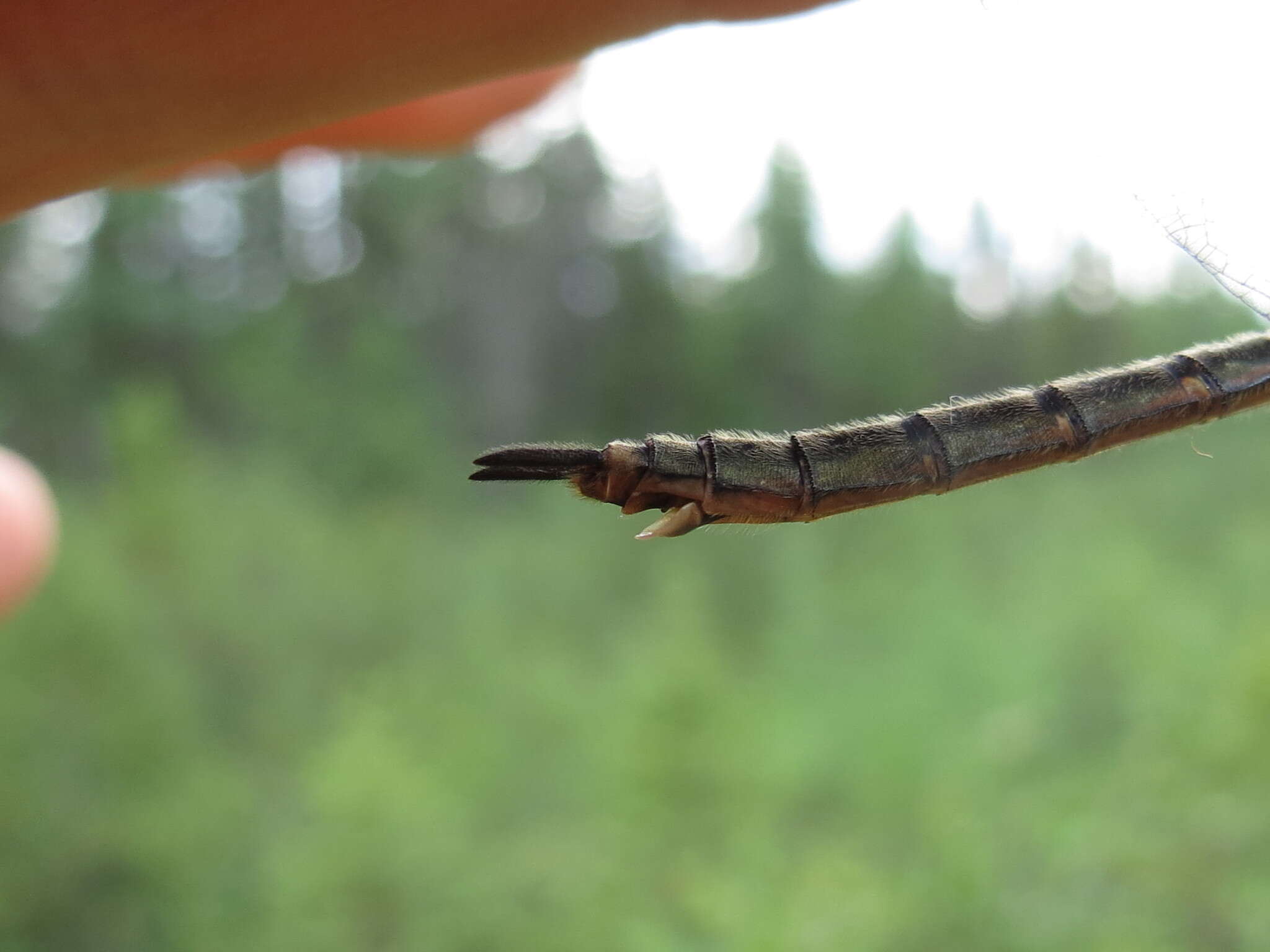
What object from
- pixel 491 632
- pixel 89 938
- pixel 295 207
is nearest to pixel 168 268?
pixel 295 207

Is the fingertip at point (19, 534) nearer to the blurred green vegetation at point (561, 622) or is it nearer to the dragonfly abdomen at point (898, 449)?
the blurred green vegetation at point (561, 622)

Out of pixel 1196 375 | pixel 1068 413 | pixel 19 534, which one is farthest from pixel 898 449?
pixel 19 534

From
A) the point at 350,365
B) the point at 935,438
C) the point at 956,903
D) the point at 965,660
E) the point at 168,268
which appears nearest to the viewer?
the point at 935,438

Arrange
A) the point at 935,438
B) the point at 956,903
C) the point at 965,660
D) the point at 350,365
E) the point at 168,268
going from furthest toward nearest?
the point at 350,365
the point at 168,268
the point at 965,660
the point at 956,903
the point at 935,438

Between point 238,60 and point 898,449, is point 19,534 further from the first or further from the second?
point 898,449

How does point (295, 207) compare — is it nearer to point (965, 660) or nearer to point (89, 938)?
point (89, 938)

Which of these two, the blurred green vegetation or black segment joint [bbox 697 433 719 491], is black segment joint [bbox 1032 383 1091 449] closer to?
black segment joint [bbox 697 433 719 491]

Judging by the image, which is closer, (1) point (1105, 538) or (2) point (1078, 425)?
(2) point (1078, 425)
